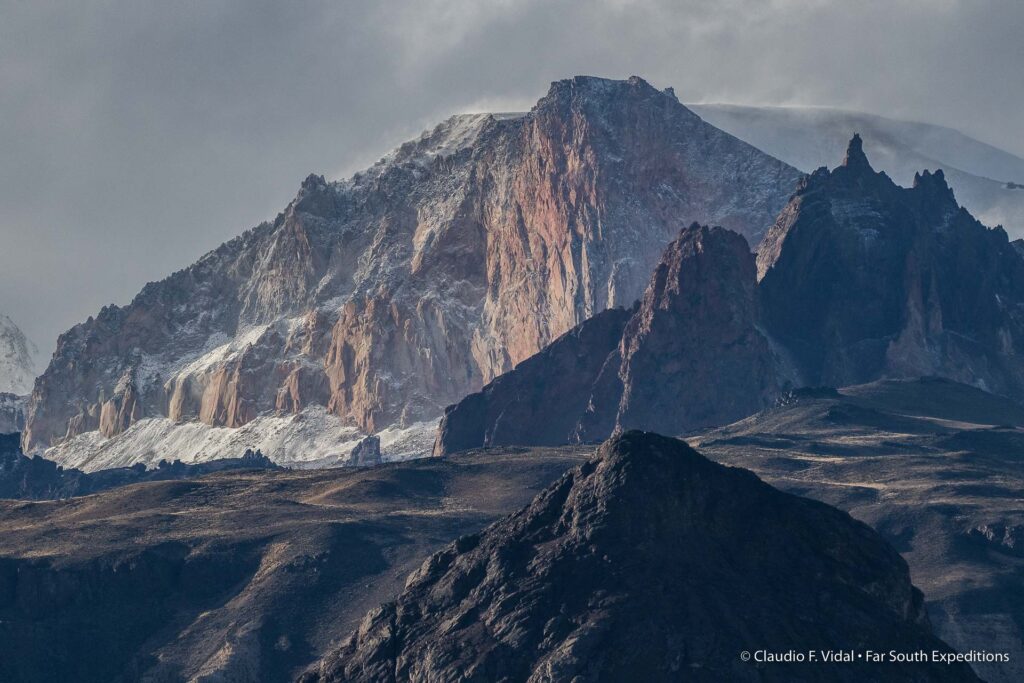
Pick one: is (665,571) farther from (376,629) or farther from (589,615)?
(376,629)

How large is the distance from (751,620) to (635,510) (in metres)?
14.7

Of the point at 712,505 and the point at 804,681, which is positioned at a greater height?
the point at 712,505

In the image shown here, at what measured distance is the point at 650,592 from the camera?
167 metres

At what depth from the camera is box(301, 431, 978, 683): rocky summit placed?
530 feet

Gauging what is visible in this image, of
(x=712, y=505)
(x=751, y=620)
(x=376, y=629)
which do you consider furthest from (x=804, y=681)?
(x=376, y=629)

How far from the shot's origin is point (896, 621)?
6599 inches

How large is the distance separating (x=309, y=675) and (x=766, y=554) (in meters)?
33.8

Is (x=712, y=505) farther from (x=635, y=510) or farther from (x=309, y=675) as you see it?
(x=309, y=675)

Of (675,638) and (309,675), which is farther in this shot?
(309,675)

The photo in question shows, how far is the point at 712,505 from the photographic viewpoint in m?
177

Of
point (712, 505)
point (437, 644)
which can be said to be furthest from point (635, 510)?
point (437, 644)

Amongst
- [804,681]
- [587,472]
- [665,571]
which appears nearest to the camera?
[804,681]

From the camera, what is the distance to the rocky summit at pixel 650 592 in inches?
6363

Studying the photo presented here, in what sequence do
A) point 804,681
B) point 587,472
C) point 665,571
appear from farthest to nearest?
point 587,472
point 665,571
point 804,681
